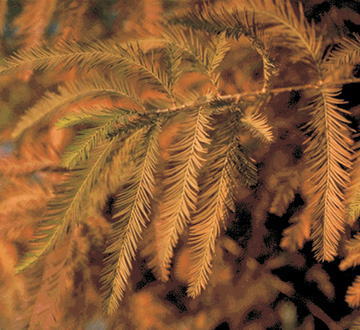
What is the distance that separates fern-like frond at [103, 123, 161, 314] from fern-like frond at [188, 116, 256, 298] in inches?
3.8

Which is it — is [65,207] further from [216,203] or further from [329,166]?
[329,166]

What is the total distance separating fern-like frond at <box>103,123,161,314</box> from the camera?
496mm

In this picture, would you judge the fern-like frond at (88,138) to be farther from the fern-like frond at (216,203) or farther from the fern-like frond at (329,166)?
the fern-like frond at (329,166)

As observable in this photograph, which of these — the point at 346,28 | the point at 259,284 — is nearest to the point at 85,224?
the point at 259,284

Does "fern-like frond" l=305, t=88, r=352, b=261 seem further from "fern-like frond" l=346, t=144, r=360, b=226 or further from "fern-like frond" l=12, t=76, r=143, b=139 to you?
"fern-like frond" l=12, t=76, r=143, b=139

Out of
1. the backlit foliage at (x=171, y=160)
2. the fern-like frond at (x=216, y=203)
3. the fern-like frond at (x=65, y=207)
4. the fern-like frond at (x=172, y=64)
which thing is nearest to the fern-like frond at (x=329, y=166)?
the backlit foliage at (x=171, y=160)

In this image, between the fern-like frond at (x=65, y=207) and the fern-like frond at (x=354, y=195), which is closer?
the fern-like frond at (x=65, y=207)

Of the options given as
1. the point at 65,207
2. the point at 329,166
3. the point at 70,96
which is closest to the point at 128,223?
the point at 65,207

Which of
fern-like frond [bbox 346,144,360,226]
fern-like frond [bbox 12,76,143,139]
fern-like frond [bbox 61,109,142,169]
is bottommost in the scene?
fern-like frond [bbox 346,144,360,226]

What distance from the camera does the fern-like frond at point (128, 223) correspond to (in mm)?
496

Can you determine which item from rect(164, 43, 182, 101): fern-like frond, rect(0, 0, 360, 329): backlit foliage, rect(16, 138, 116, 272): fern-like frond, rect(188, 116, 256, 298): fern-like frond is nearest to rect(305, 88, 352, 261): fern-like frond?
rect(0, 0, 360, 329): backlit foliage

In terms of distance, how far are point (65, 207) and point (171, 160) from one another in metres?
0.19

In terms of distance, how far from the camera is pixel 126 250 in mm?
504

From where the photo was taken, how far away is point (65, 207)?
46 centimetres
